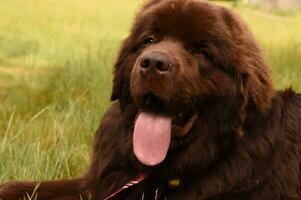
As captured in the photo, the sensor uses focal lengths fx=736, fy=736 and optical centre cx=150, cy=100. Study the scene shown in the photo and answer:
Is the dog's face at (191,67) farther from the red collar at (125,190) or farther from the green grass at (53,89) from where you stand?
the green grass at (53,89)

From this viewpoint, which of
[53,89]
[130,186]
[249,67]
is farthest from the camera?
[53,89]

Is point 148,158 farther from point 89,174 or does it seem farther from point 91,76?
point 91,76

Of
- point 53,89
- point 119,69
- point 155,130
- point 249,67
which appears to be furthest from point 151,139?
point 53,89

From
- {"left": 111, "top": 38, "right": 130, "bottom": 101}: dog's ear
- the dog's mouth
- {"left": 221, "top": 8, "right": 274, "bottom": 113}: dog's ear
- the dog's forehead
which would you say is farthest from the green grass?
the dog's mouth

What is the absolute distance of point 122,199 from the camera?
3.86 meters

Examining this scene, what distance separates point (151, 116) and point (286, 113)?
743 mm

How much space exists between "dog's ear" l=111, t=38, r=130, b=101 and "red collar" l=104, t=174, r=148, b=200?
0.45 m

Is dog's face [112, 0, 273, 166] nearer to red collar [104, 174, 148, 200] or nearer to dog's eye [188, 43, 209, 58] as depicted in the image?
dog's eye [188, 43, 209, 58]

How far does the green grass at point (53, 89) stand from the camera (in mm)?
4508

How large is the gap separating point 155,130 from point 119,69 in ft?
1.55

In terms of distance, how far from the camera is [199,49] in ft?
12.1

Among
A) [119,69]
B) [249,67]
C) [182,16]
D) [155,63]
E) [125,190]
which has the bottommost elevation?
[125,190]

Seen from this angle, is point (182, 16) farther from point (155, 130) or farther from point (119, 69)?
point (155, 130)

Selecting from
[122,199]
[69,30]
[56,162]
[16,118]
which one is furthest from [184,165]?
[69,30]
